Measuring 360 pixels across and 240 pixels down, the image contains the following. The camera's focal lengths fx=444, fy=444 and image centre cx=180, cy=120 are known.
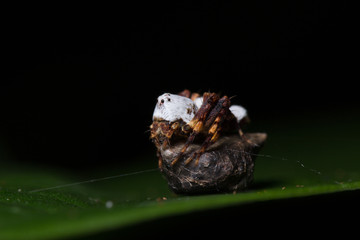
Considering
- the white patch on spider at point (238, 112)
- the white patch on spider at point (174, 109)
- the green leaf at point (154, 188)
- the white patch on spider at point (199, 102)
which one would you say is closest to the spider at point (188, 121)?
the white patch on spider at point (174, 109)

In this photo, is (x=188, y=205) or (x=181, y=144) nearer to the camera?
(x=188, y=205)

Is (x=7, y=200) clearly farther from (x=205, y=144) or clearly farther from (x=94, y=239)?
(x=205, y=144)

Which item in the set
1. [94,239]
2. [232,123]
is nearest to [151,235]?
[94,239]

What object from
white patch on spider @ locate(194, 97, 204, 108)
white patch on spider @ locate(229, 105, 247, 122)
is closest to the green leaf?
white patch on spider @ locate(229, 105, 247, 122)

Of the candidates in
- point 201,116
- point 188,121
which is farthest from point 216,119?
point 188,121

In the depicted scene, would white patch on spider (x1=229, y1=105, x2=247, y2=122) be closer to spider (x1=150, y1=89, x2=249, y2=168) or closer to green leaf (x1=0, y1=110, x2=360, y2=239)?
spider (x1=150, y1=89, x2=249, y2=168)

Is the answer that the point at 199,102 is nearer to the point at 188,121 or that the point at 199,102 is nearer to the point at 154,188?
the point at 188,121
